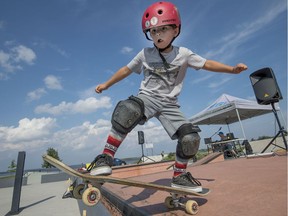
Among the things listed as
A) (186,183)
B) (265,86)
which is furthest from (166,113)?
(265,86)

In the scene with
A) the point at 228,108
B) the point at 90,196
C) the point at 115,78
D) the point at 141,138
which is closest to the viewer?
the point at 90,196

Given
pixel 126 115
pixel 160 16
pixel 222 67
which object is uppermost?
pixel 160 16

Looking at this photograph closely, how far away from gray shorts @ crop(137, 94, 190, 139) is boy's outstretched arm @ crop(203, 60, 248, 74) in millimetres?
569

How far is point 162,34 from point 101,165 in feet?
4.73

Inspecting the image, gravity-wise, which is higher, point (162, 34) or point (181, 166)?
point (162, 34)

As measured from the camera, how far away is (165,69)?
7.52ft

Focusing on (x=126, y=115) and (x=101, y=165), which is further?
(x=126, y=115)

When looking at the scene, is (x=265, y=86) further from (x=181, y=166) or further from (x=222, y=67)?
(x=181, y=166)

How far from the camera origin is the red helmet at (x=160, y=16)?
219cm

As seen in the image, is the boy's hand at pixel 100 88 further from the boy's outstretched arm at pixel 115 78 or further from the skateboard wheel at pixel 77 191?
the skateboard wheel at pixel 77 191

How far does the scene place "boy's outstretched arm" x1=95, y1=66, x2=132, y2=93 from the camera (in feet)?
8.17

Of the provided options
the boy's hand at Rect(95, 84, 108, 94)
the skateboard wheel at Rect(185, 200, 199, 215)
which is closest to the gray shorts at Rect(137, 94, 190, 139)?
the boy's hand at Rect(95, 84, 108, 94)

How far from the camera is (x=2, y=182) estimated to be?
44.0 feet

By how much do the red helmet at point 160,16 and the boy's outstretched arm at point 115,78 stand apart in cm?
50
